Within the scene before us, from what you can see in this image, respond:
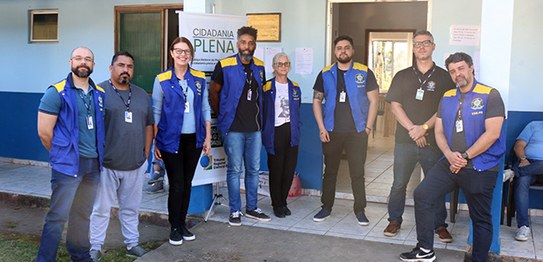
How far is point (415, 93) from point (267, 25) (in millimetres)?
2368

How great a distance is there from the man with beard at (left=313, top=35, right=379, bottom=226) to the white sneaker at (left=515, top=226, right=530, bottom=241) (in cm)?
136

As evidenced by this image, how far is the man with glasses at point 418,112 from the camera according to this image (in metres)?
4.83

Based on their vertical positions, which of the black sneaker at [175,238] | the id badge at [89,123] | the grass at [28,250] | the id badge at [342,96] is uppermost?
the id badge at [342,96]

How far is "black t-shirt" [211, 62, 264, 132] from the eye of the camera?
520 cm

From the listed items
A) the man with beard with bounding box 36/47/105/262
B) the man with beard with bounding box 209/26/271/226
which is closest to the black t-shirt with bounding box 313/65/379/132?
the man with beard with bounding box 209/26/271/226

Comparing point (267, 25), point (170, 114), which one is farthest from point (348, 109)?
point (267, 25)

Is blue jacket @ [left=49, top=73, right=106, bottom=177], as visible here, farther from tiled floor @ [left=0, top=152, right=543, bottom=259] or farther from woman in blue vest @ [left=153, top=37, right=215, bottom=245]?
tiled floor @ [left=0, top=152, right=543, bottom=259]

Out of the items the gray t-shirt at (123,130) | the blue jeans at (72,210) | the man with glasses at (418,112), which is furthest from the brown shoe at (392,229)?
the blue jeans at (72,210)

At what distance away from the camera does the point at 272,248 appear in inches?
189

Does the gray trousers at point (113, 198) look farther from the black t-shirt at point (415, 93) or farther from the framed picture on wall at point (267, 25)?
the framed picture on wall at point (267, 25)

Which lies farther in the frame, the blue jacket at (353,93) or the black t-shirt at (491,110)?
the blue jacket at (353,93)

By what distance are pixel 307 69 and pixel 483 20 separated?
2.51 meters

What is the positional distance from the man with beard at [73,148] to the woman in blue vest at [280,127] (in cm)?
181

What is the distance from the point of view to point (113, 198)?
174 inches
